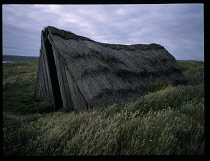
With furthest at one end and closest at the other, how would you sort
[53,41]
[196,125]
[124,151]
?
[53,41] < [196,125] < [124,151]

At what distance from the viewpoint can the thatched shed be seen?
5.21 m

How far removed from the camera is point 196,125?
3031 mm

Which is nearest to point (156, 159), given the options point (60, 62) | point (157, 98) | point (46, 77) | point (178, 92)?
point (157, 98)

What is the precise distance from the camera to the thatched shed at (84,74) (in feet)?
17.1

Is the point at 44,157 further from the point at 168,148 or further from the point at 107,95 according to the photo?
the point at 107,95

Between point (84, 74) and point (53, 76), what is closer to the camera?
point (84, 74)

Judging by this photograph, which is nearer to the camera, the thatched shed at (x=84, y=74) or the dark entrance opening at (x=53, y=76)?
the thatched shed at (x=84, y=74)

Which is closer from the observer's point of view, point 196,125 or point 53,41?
point 196,125

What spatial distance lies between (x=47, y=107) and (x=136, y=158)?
5.25 meters

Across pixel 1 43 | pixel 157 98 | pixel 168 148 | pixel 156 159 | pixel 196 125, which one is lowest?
pixel 156 159

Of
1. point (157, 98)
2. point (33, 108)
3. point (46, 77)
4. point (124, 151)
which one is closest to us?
point (124, 151)

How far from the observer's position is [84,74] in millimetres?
5461

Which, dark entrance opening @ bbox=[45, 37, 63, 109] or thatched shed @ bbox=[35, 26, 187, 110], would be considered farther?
dark entrance opening @ bbox=[45, 37, 63, 109]

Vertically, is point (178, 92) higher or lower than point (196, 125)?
higher
